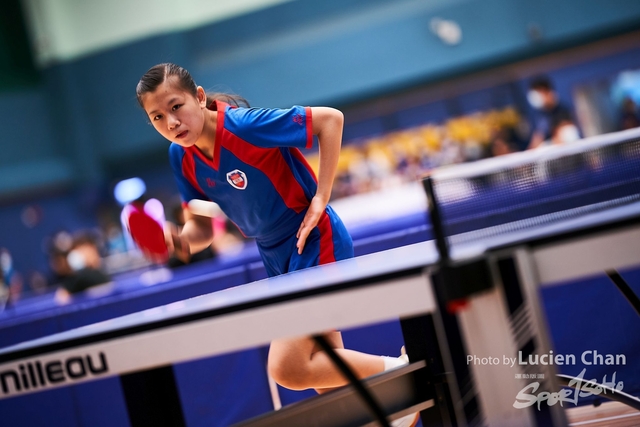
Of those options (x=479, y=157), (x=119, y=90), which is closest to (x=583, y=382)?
(x=479, y=157)

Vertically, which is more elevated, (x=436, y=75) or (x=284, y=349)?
(x=436, y=75)

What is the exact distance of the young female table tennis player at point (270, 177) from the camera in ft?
8.06

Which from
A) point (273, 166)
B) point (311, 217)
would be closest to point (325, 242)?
point (311, 217)

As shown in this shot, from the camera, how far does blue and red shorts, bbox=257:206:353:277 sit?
2678 millimetres

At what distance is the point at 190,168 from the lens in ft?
9.14

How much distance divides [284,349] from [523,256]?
1.18 metres

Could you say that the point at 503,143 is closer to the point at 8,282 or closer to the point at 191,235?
the point at 8,282

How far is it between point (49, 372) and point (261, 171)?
3.63ft

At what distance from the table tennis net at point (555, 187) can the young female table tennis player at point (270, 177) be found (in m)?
0.48

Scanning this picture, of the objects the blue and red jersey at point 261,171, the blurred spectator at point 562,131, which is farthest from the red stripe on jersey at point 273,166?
the blurred spectator at point 562,131

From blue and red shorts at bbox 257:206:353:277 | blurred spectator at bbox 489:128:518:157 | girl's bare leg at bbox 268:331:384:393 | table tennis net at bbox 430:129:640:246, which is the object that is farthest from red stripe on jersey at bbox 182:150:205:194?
blurred spectator at bbox 489:128:518:157

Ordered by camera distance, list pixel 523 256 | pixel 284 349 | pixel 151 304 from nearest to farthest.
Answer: pixel 523 256
pixel 284 349
pixel 151 304

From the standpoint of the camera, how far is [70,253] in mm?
7477

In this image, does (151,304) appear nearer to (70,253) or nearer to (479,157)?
(70,253)
